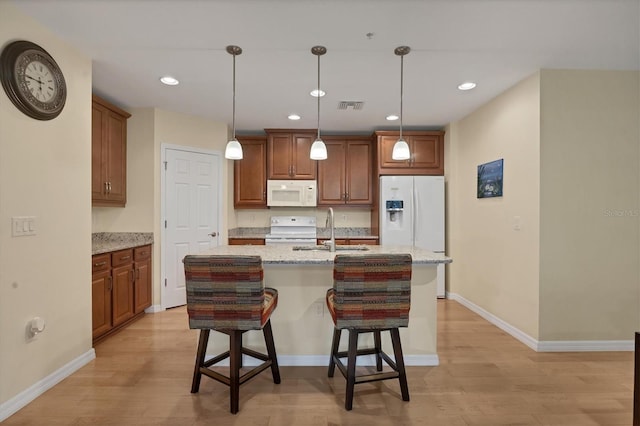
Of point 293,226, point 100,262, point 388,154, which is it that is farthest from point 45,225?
point 388,154

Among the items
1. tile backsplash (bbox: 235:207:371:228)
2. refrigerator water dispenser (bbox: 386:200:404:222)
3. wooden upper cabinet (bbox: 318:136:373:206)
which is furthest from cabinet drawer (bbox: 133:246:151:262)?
refrigerator water dispenser (bbox: 386:200:404:222)

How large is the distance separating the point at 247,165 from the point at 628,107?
13.8 feet

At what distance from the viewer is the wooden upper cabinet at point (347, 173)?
464 centimetres

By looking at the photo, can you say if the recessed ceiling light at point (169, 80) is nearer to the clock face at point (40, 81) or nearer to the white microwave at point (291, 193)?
the clock face at point (40, 81)

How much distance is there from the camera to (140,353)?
2.66m

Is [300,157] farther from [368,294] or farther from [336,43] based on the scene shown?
[368,294]

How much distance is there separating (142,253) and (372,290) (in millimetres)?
2851

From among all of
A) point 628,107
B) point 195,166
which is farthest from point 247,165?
point 628,107

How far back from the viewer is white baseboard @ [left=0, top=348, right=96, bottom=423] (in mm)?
1835

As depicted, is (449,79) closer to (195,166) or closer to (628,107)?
(628,107)

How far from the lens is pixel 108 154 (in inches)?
131

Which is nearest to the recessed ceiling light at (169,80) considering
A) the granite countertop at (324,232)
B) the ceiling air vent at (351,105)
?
the ceiling air vent at (351,105)

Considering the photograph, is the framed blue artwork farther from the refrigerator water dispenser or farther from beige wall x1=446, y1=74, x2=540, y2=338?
the refrigerator water dispenser

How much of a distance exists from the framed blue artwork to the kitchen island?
4.63 feet
